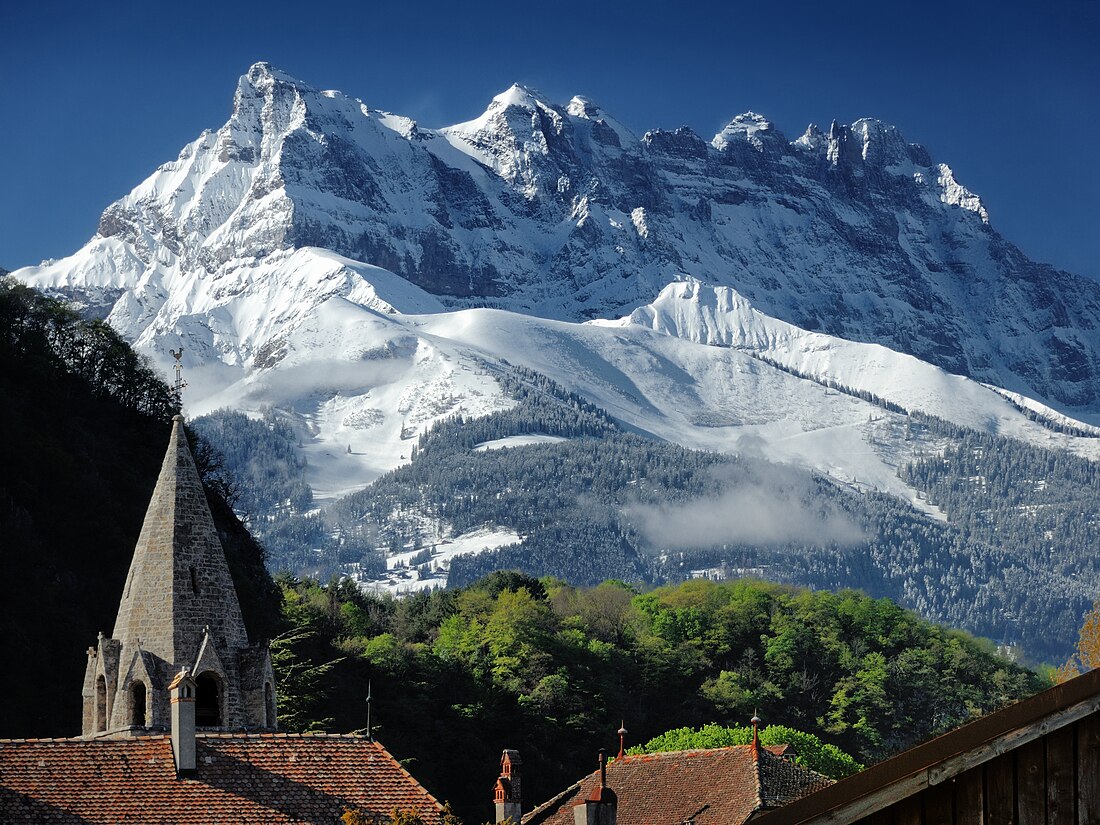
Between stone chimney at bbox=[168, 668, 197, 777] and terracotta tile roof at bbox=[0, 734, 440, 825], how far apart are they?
226mm

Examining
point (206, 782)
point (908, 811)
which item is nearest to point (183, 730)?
point (206, 782)

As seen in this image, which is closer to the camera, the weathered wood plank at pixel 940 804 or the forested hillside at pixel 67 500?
the weathered wood plank at pixel 940 804

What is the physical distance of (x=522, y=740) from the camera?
130 meters

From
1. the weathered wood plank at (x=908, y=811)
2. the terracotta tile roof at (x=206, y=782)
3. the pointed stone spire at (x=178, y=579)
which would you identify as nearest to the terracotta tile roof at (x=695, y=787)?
the pointed stone spire at (x=178, y=579)

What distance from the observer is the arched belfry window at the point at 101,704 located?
46438 millimetres

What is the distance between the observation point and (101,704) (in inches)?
1832

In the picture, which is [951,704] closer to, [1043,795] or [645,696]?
[645,696]

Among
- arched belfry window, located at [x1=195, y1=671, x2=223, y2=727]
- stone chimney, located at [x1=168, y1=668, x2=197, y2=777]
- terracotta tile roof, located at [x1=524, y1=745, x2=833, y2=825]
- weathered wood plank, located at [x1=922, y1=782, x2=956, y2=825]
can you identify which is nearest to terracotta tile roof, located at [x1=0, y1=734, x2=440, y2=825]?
stone chimney, located at [x1=168, y1=668, x2=197, y2=777]

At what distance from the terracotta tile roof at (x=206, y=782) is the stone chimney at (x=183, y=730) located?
Answer: 0.23 metres

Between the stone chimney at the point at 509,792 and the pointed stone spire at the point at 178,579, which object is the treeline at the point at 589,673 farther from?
the pointed stone spire at the point at 178,579

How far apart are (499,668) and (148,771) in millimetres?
101246

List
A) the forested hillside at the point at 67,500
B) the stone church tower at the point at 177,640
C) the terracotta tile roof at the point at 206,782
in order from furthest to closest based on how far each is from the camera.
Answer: the forested hillside at the point at 67,500 → the stone church tower at the point at 177,640 → the terracotta tile roof at the point at 206,782

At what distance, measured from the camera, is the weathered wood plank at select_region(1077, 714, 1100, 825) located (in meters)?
13.3

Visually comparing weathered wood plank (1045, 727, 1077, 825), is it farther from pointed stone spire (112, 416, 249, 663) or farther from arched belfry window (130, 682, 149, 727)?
pointed stone spire (112, 416, 249, 663)
